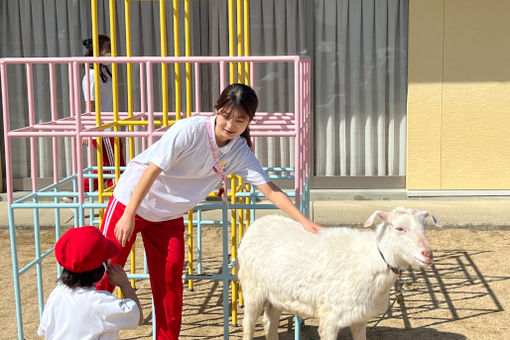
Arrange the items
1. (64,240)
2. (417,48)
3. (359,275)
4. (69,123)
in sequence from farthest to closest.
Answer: (417,48) → (69,123) → (359,275) → (64,240)

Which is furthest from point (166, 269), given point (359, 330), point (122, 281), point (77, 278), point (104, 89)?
point (104, 89)

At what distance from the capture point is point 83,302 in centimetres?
322

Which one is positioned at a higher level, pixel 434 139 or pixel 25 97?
pixel 25 97

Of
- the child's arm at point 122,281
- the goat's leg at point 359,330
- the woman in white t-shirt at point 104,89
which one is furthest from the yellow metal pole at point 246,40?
the child's arm at point 122,281

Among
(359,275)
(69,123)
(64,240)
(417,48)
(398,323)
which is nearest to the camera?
(64,240)

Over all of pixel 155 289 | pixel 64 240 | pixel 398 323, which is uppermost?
pixel 64 240

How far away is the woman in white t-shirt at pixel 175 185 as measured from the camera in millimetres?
3854

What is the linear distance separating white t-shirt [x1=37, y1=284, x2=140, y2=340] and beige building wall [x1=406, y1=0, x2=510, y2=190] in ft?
23.1

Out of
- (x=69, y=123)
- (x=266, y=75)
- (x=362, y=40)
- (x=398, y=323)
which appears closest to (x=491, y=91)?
(x=362, y=40)

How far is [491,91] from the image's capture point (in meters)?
9.59

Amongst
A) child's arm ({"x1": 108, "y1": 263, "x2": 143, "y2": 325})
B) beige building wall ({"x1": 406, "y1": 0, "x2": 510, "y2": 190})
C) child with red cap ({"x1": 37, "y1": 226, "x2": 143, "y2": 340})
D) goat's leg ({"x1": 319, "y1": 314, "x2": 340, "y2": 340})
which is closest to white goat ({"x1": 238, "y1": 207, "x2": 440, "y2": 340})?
goat's leg ({"x1": 319, "y1": 314, "x2": 340, "y2": 340})

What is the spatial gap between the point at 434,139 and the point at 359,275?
5891mm

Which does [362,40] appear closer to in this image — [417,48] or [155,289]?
[417,48]

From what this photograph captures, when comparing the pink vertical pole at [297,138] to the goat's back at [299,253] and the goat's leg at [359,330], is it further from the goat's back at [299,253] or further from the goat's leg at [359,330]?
the goat's leg at [359,330]
